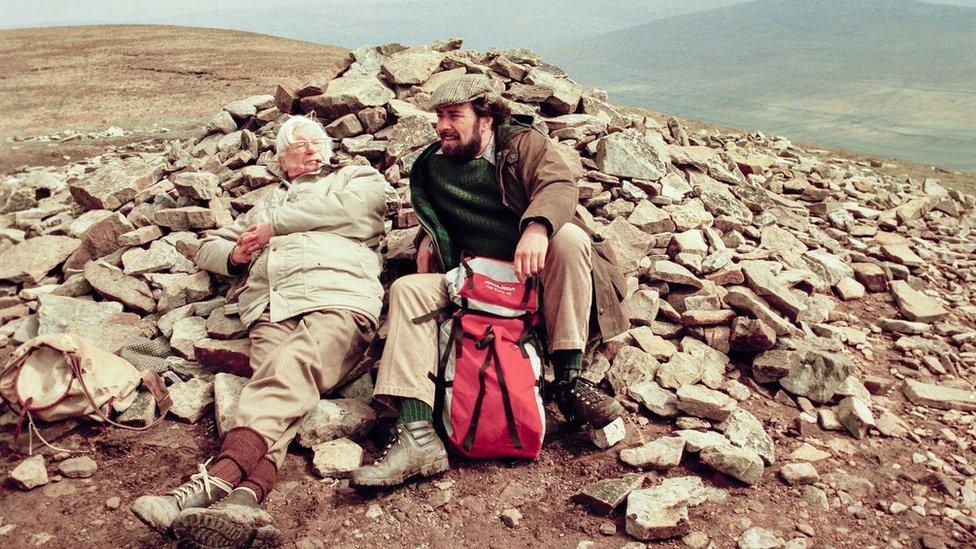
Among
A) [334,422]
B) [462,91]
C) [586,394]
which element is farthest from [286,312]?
[586,394]

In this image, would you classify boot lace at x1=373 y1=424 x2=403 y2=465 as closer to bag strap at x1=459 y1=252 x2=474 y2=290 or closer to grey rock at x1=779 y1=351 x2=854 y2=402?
bag strap at x1=459 y1=252 x2=474 y2=290

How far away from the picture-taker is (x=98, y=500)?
3.53 meters

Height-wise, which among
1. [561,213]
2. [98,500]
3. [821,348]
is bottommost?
[98,500]

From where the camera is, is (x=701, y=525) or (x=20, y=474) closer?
(x=701, y=525)

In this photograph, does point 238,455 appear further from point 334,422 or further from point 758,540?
point 758,540

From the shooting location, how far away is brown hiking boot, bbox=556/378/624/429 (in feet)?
12.4

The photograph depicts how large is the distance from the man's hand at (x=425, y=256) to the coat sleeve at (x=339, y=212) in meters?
0.41

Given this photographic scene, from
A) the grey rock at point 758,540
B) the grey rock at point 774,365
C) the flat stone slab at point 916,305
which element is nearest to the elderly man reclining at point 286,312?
the grey rock at point 758,540

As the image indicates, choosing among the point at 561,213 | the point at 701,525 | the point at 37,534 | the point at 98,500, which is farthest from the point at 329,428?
the point at 701,525

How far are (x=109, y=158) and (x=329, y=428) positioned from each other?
10622mm

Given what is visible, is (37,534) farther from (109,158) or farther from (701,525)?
(109,158)

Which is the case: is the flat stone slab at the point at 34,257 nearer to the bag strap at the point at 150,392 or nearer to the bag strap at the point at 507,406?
the bag strap at the point at 150,392

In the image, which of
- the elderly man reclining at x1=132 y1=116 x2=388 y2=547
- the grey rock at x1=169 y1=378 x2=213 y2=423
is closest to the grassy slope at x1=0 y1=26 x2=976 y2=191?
the elderly man reclining at x1=132 y1=116 x2=388 y2=547

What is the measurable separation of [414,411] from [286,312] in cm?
122
